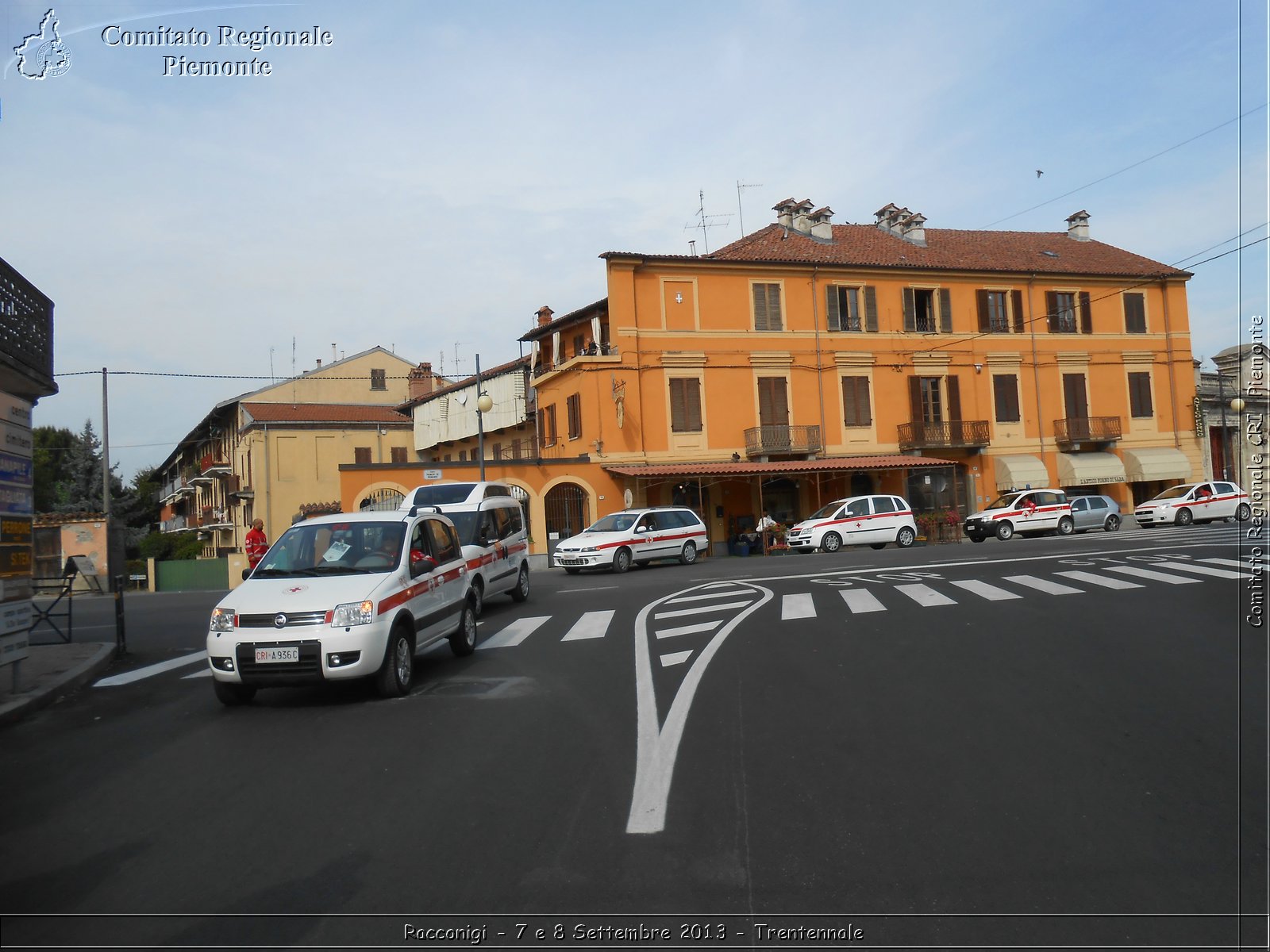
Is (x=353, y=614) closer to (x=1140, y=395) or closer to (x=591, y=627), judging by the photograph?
(x=591, y=627)

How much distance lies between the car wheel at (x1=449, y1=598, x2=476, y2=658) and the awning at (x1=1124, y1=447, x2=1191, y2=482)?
3888 centimetres

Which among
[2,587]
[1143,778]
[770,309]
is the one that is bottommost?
[1143,778]

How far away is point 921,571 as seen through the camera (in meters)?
19.4

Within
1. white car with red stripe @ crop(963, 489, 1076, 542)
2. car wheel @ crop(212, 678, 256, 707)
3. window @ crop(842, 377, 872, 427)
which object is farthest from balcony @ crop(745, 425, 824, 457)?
car wheel @ crop(212, 678, 256, 707)

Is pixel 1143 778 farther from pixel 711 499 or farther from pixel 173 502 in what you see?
pixel 173 502

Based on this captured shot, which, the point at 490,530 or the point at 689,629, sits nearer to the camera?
the point at 689,629

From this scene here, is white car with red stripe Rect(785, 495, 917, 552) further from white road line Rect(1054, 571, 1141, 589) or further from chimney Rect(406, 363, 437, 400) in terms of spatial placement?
chimney Rect(406, 363, 437, 400)

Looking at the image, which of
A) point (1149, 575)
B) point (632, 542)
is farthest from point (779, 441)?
point (1149, 575)

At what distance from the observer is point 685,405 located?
3750 centimetres

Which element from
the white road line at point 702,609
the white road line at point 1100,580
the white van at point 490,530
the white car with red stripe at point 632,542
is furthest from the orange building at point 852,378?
the white road line at point 702,609

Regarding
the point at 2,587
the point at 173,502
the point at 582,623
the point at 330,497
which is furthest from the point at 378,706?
the point at 173,502

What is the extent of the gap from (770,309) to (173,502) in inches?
2472

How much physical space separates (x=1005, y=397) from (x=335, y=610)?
3855cm

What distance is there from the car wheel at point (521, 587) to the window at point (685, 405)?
20.1 meters
